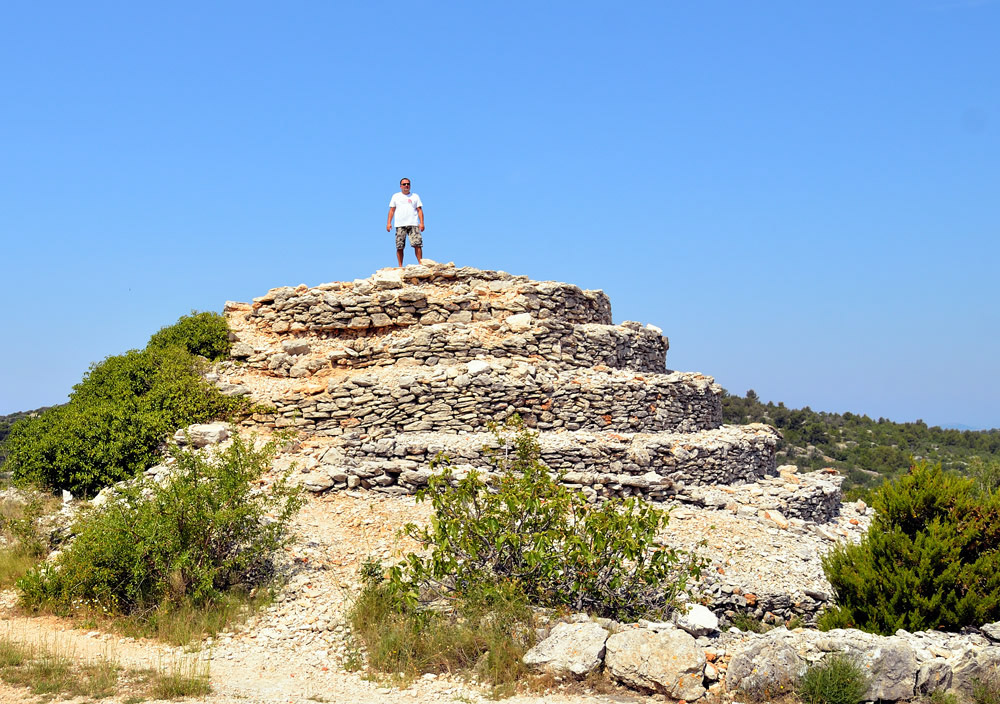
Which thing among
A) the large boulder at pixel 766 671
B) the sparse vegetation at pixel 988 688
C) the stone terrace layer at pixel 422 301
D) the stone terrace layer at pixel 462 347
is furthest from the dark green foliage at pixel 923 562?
the stone terrace layer at pixel 422 301

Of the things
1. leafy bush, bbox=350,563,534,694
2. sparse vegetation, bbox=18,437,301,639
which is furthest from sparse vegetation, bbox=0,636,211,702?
leafy bush, bbox=350,563,534,694

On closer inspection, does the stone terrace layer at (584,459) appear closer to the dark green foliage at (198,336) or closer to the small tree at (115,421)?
the small tree at (115,421)

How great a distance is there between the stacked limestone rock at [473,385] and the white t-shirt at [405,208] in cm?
114

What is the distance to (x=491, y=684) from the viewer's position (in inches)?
306

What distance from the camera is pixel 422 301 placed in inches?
631

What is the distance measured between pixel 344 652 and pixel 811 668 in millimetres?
4871

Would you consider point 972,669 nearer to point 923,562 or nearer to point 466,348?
point 923,562

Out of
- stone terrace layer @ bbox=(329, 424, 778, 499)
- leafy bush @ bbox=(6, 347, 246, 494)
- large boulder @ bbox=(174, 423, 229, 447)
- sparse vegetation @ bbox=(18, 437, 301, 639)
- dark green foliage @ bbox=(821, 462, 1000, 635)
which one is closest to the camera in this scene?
dark green foliage @ bbox=(821, 462, 1000, 635)

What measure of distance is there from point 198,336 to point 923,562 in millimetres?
14362

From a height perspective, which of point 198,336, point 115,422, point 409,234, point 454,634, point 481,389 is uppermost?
point 409,234

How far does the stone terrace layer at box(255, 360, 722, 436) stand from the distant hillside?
609 inches

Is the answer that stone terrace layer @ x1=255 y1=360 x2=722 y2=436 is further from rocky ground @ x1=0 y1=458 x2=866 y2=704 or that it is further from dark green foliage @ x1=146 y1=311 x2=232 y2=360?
dark green foliage @ x1=146 y1=311 x2=232 y2=360

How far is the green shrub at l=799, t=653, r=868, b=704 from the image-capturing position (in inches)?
285

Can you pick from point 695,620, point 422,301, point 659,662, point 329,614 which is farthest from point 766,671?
point 422,301
